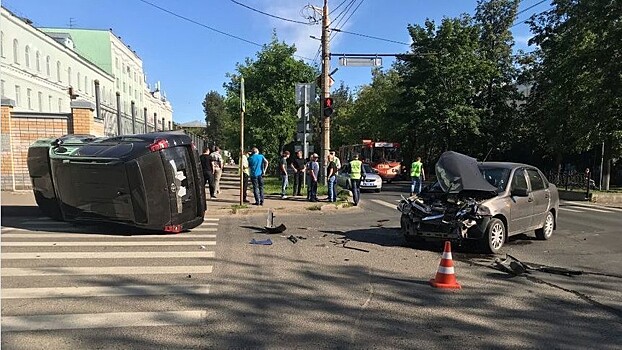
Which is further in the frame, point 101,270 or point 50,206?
point 50,206

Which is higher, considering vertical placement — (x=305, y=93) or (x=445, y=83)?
(x=445, y=83)

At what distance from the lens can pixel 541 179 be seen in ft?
33.4

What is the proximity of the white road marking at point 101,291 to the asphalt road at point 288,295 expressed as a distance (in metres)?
0.02

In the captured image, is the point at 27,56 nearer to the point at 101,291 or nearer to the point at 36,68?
the point at 36,68

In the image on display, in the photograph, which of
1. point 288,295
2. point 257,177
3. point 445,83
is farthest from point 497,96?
point 288,295

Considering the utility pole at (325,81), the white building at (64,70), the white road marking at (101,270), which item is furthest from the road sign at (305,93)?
the white road marking at (101,270)

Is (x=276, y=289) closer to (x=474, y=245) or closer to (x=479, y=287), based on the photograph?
(x=479, y=287)

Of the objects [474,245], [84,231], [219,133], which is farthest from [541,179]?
[219,133]

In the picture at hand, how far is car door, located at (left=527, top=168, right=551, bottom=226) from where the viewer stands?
31.3ft

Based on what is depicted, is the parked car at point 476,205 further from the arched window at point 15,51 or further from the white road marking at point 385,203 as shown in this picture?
the arched window at point 15,51

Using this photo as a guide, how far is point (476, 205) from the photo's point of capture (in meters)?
8.22

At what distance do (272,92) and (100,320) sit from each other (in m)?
25.8

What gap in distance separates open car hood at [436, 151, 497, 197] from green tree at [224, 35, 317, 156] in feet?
69.9

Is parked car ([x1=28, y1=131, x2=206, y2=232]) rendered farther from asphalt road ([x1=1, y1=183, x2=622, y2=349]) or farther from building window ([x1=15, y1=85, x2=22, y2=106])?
building window ([x1=15, y1=85, x2=22, y2=106])
